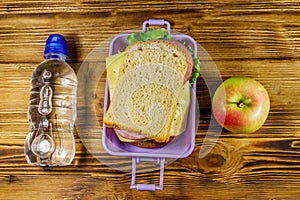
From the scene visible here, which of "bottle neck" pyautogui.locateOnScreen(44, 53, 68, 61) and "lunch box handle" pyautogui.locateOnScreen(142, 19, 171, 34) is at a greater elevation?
"lunch box handle" pyautogui.locateOnScreen(142, 19, 171, 34)

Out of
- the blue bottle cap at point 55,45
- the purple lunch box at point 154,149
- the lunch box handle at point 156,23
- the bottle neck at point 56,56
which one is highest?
the lunch box handle at point 156,23

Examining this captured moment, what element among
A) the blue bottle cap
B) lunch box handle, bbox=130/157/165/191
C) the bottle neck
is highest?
the blue bottle cap

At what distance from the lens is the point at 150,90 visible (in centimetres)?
99

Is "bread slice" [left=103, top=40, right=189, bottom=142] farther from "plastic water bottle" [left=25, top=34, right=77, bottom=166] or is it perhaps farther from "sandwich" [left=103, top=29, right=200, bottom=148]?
"plastic water bottle" [left=25, top=34, right=77, bottom=166]

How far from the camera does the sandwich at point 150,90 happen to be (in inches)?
38.9

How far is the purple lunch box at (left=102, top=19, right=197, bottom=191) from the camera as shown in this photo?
3.24 feet

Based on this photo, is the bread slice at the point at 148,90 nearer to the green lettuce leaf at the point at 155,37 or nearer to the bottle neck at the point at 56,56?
the green lettuce leaf at the point at 155,37

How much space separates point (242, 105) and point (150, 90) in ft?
0.64

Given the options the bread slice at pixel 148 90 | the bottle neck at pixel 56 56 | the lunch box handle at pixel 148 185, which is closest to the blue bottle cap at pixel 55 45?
the bottle neck at pixel 56 56

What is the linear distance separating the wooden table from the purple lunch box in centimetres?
3

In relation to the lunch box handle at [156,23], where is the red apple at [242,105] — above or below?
below

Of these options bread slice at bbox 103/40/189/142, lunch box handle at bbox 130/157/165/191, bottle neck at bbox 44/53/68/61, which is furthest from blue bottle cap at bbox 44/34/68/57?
lunch box handle at bbox 130/157/165/191

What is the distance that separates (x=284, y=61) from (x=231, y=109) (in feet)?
0.61

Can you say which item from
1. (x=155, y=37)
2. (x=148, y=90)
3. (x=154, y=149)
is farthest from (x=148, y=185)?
(x=155, y=37)
